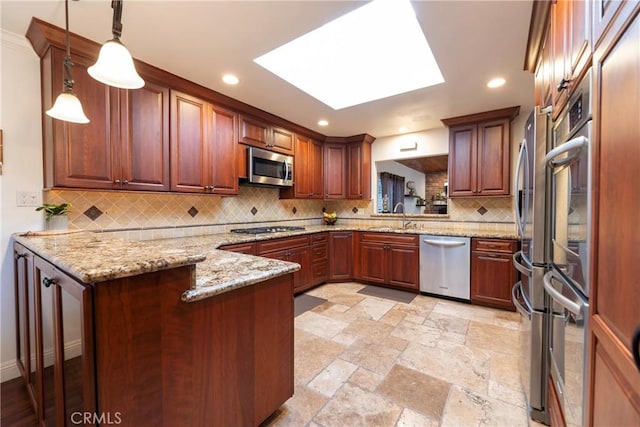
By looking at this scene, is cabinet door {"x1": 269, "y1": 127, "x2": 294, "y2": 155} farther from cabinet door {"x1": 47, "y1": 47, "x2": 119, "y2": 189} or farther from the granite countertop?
the granite countertop

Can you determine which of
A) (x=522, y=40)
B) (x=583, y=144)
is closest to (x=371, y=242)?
(x=522, y=40)

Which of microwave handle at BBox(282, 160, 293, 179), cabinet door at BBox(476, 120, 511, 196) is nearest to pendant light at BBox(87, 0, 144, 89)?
microwave handle at BBox(282, 160, 293, 179)

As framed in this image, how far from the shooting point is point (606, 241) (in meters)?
0.69

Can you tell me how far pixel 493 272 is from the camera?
304 cm

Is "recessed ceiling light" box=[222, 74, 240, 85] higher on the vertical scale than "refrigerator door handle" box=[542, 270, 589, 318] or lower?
higher

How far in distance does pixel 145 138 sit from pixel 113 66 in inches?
47.2

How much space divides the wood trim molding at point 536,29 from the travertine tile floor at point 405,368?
2271 mm

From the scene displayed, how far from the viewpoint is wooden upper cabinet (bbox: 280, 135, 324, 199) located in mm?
3848

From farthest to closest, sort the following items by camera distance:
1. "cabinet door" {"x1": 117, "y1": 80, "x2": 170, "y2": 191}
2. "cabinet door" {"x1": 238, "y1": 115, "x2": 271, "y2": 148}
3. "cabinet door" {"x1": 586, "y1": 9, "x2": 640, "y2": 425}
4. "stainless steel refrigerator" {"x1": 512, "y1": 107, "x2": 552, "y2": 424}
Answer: "cabinet door" {"x1": 238, "y1": 115, "x2": 271, "y2": 148} < "cabinet door" {"x1": 117, "y1": 80, "x2": 170, "y2": 191} < "stainless steel refrigerator" {"x1": 512, "y1": 107, "x2": 552, "y2": 424} < "cabinet door" {"x1": 586, "y1": 9, "x2": 640, "y2": 425}

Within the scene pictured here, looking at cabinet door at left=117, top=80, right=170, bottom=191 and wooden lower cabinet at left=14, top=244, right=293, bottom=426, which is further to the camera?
cabinet door at left=117, top=80, right=170, bottom=191

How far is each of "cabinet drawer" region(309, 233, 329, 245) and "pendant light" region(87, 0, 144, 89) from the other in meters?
2.79

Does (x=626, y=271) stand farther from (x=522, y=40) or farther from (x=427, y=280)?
(x=427, y=280)

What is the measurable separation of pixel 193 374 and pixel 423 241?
305 cm

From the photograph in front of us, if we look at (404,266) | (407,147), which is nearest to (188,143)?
(404,266)
